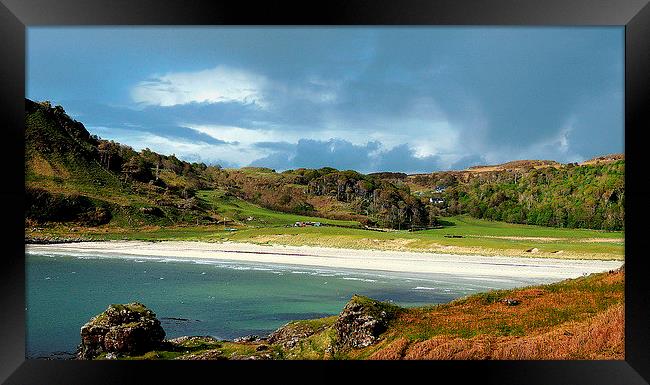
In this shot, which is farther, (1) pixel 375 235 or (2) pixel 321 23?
(1) pixel 375 235

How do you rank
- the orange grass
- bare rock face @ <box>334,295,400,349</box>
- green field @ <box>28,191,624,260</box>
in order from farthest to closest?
1. green field @ <box>28,191,624,260</box>
2. bare rock face @ <box>334,295,400,349</box>
3. the orange grass

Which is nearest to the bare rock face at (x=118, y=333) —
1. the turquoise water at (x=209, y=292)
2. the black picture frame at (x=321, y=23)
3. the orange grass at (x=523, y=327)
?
the black picture frame at (x=321, y=23)

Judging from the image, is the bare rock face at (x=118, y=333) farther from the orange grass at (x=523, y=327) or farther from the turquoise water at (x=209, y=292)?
the orange grass at (x=523, y=327)

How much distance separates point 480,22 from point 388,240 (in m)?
21.0

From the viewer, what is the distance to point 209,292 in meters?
15.3

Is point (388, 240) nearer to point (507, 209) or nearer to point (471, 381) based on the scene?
point (507, 209)

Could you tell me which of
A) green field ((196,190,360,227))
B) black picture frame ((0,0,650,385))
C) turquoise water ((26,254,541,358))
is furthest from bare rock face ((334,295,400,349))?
green field ((196,190,360,227))

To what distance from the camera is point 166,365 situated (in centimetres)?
543

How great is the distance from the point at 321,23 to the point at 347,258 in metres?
17.6

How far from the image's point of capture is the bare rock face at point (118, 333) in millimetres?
6969

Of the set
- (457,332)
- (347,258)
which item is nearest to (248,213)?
(347,258)

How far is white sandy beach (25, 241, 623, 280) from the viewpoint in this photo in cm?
1721

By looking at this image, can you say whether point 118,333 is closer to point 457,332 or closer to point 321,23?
point 457,332

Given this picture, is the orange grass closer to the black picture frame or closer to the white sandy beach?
the black picture frame
